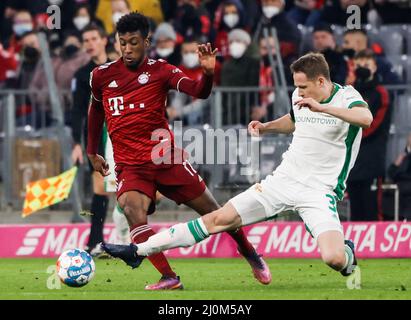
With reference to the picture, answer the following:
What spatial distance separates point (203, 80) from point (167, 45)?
8.43 meters

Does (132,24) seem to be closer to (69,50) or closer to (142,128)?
(142,128)

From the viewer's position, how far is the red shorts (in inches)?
461

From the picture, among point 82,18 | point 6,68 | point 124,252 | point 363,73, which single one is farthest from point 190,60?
point 124,252

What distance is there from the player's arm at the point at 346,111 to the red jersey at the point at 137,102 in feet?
5.70

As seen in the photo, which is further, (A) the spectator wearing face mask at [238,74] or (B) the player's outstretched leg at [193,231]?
(A) the spectator wearing face mask at [238,74]

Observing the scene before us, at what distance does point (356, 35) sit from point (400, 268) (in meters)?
4.75

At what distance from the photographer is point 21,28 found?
21.9 m

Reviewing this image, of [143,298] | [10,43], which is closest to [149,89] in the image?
[143,298]

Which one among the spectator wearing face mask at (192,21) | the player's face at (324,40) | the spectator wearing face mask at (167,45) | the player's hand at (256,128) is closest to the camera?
the player's hand at (256,128)

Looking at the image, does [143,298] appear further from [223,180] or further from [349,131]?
[223,180]

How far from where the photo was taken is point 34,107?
18266 millimetres

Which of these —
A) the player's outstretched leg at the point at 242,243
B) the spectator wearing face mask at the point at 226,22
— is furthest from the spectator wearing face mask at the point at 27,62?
the player's outstretched leg at the point at 242,243

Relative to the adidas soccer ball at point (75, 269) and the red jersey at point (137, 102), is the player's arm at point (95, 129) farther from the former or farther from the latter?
the adidas soccer ball at point (75, 269)

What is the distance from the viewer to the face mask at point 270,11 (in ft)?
63.2
